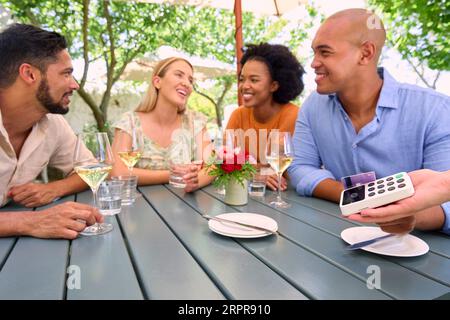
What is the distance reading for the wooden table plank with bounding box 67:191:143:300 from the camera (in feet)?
2.35

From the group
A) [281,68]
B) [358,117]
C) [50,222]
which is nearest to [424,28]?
[281,68]

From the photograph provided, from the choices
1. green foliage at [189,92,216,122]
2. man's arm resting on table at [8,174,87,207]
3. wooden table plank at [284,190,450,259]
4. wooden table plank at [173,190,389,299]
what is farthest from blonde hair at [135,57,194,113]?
green foliage at [189,92,216,122]

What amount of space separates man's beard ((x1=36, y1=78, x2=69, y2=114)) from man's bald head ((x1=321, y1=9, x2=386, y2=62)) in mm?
1481

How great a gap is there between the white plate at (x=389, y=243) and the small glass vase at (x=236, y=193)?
52cm

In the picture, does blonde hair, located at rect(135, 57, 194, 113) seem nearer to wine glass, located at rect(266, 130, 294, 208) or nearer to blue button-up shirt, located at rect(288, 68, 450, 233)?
blue button-up shirt, located at rect(288, 68, 450, 233)

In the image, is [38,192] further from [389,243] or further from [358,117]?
[358,117]

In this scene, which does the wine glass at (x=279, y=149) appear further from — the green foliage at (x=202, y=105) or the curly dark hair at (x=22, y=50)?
the green foliage at (x=202, y=105)

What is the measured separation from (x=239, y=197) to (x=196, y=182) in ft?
1.00

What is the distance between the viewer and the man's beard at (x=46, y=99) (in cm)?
170

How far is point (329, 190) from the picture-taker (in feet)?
→ 4.99

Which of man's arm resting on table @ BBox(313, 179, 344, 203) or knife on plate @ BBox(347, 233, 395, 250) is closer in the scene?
knife on plate @ BBox(347, 233, 395, 250)

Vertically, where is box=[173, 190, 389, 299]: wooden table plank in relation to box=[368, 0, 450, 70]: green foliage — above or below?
below
